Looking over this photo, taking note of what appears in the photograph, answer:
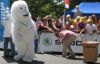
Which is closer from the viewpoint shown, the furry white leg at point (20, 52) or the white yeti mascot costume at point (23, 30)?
the white yeti mascot costume at point (23, 30)

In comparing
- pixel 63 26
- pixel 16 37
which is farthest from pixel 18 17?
pixel 63 26

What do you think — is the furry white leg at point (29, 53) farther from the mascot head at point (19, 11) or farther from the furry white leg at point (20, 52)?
the mascot head at point (19, 11)

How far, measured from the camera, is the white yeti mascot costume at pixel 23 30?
14.5 meters

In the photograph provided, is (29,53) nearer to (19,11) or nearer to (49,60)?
(49,60)

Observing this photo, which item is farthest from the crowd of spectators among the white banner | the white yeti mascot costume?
the white yeti mascot costume

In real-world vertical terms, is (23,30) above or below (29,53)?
above

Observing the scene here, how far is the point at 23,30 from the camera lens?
14586 millimetres

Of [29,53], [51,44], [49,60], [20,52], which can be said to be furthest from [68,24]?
[20,52]

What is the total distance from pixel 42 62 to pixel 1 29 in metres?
3.81

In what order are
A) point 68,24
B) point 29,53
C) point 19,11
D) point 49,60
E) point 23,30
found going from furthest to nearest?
point 68,24 < point 49,60 < point 29,53 < point 23,30 < point 19,11

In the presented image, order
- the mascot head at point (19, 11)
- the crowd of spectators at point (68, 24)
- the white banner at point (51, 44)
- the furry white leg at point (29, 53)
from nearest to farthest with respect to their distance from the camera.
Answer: the mascot head at point (19, 11)
the furry white leg at point (29, 53)
the crowd of spectators at point (68, 24)
the white banner at point (51, 44)

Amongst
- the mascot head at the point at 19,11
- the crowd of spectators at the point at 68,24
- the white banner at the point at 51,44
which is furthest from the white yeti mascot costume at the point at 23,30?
the white banner at the point at 51,44

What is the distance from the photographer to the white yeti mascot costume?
1452 cm

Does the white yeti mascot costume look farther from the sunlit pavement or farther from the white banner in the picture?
the white banner
